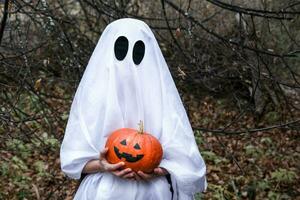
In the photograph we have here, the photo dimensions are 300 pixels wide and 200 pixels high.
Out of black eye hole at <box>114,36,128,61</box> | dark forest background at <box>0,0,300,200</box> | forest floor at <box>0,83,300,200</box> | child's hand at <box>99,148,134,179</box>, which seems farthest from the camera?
forest floor at <box>0,83,300,200</box>

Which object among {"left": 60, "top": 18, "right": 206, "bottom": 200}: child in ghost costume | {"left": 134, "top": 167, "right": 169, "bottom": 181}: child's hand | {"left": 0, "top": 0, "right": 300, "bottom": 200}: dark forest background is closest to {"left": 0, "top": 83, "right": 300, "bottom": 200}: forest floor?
{"left": 0, "top": 0, "right": 300, "bottom": 200}: dark forest background

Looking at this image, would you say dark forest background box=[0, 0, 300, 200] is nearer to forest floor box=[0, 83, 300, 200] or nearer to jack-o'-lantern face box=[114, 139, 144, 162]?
forest floor box=[0, 83, 300, 200]

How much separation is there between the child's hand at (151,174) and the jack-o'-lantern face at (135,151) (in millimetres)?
22

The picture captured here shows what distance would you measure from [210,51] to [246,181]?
2.18m

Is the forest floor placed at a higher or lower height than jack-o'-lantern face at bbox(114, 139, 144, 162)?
lower

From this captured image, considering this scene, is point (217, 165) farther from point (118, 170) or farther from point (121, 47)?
point (118, 170)

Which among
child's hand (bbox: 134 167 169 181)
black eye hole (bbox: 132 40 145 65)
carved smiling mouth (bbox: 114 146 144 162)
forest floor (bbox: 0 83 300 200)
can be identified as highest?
black eye hole (bbox: 132 40 145 65)

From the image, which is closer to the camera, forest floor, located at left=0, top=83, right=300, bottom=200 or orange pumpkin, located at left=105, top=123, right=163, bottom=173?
orange pumpkin, located at left=105, top=123, right=163, bottom=173

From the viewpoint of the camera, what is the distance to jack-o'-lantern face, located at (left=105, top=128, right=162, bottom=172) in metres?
3.09

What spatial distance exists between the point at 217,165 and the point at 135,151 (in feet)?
18.6

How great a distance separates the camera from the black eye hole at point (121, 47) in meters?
3.30

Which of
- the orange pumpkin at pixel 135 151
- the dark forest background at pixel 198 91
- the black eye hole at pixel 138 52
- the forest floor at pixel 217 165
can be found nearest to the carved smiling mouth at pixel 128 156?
the orange pumpkin at pixel 135 151

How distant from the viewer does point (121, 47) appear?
3316mm

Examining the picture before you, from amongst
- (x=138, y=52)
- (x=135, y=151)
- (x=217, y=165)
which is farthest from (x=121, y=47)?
(x=217, y=165)
